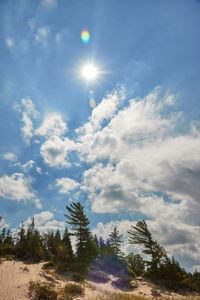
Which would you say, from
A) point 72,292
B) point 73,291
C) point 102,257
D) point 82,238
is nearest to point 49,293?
point 72,292

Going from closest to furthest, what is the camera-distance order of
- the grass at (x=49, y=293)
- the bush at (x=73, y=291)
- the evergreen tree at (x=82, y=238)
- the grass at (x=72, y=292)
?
the grass at (x=49, y=293), the grass at (x=72, y=292), the bush at (x=73, y=291), the evergreen tree at (x=82, y=238)

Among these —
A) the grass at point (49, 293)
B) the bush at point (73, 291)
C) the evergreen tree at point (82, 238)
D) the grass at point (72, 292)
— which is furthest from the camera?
the evergreen tree at point (82, 238)

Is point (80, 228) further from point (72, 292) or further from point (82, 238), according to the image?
point (72, 292)

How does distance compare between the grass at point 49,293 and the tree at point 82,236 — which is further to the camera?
the tree at point 82,236

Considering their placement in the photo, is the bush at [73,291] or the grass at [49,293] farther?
the bush at [73,291]

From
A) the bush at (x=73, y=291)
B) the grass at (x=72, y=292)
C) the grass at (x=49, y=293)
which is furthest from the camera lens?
the bush at (x=73, y=291)

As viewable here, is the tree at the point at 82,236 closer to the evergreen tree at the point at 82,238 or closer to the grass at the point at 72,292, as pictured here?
the evergreen tree at the point at 82,238

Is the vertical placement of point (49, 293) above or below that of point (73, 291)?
above

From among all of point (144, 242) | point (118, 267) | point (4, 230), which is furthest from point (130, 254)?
point (4, 230)

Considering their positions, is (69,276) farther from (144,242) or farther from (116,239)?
(116,239)

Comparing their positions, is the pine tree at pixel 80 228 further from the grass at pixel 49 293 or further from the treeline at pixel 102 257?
the grass at pixel 49 293

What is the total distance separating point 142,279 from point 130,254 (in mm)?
31249

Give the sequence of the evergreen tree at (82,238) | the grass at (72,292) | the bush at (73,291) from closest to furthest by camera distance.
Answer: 1. the grass at (72,292)
2. the bush at (73,291)
3. the evergreen tree at (82,238)

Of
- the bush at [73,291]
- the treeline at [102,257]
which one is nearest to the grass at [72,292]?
the bush at [73,291]
